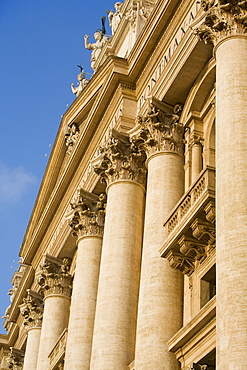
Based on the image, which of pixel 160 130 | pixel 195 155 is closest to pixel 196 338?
pixel 195 155

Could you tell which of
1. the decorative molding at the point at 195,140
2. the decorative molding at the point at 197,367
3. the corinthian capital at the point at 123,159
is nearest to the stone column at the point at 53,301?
the corinthian capital at the point at 123,159

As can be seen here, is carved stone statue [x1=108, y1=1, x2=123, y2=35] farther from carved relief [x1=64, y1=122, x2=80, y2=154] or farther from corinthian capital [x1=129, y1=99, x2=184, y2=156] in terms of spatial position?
corinthian capital [x1=129, y1=99, x2=184, y2=156]

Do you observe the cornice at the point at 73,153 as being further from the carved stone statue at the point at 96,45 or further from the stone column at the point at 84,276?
the carved stone statue at the point at 96,45

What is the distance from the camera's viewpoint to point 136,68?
2659cm

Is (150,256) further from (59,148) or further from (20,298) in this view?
(20,298)

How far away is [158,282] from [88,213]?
8445 millimetres

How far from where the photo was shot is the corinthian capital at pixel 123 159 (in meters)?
25.5

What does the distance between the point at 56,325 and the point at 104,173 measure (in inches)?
354

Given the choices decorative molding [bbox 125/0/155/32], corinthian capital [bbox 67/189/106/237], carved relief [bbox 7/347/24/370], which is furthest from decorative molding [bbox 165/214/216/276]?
carved relief [bbox 7/347/24/370]

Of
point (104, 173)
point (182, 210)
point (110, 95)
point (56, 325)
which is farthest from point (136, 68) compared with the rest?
point (56, 325)

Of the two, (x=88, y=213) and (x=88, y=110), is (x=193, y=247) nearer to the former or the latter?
(x=88, y=213)

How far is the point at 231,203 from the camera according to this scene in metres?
16.1

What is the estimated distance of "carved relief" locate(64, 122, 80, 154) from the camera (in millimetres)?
33688

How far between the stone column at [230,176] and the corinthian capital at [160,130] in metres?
4.06
